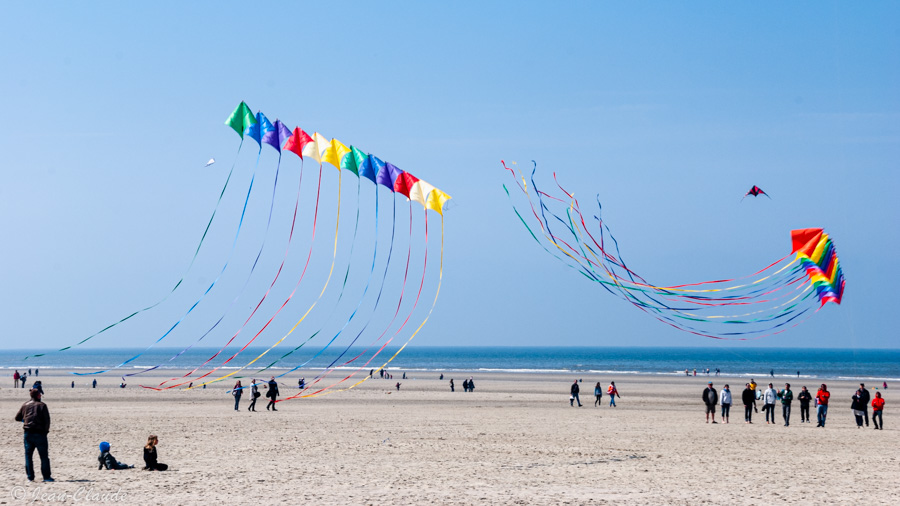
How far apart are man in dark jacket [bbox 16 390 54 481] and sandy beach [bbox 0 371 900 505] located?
0.22 m

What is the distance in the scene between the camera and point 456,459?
43.2 feet

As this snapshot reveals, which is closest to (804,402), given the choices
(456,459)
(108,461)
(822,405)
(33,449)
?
(822,405)

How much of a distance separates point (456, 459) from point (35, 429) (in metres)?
6.26

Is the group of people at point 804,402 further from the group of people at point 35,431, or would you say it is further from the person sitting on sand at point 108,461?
the group of people at point 35,431

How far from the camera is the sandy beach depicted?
9977mm

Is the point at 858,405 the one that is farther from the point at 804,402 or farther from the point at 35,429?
the point at 35,429

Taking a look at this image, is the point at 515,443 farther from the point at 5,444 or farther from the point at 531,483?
the point at 5,444

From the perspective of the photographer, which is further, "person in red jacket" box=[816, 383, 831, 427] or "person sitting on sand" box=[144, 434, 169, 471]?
"person in red jacket" box=[816, 383, 831, 427]

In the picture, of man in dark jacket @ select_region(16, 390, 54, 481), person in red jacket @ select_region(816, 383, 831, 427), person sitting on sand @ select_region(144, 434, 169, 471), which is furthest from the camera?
person in red jacket @ select_region(816, 383, 831, 427)

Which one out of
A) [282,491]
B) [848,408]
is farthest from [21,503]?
[848,408]

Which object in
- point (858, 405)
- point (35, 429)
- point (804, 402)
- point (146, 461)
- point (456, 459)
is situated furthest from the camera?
point (804, 402)

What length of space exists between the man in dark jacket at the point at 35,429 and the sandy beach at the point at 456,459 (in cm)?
22

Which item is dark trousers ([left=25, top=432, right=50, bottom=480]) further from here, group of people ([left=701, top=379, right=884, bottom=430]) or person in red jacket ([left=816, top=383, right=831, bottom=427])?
person in red jacket ([left=816, top=383, right=831, bottom=427])

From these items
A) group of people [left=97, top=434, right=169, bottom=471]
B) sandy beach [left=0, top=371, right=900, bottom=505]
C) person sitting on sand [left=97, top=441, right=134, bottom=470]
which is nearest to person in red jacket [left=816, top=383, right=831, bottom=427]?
sandy beach [left=0, top=371, right=900, bottom=505]
